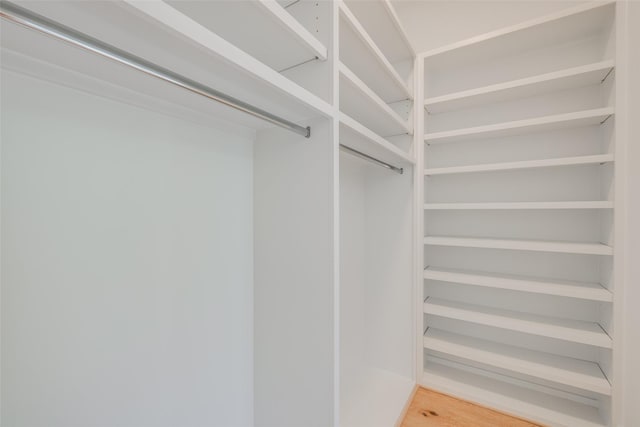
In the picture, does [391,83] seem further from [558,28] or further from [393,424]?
[393,424]

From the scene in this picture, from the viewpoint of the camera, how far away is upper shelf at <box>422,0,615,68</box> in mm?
1303

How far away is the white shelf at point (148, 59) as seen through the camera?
1.55 ft

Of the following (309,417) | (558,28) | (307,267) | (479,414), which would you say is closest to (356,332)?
(479,414)

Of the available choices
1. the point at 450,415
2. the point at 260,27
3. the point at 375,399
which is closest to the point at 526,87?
the point at 260,27

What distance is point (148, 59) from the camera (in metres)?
0.62

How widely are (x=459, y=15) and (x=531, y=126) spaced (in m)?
0.98

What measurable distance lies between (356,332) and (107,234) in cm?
158

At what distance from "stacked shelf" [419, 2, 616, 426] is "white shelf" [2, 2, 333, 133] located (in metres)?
1.30

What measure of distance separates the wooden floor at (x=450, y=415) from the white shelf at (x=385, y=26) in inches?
83.4

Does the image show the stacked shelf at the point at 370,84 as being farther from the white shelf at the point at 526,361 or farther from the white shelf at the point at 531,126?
the white shelf at the point at 526,361

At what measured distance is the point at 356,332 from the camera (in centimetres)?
181

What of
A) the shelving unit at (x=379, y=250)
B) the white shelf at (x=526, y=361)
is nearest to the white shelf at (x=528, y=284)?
the shelving unit at (x=379, y=250)

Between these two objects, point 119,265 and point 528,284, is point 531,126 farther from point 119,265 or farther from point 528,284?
point 119,265

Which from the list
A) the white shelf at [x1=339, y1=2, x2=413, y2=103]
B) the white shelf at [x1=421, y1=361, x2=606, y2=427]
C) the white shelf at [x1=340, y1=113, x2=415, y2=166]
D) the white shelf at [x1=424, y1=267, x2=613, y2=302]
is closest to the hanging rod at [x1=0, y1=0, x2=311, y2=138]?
the white shelf at [x1=340, y1=113, x2=415, y2=166]
